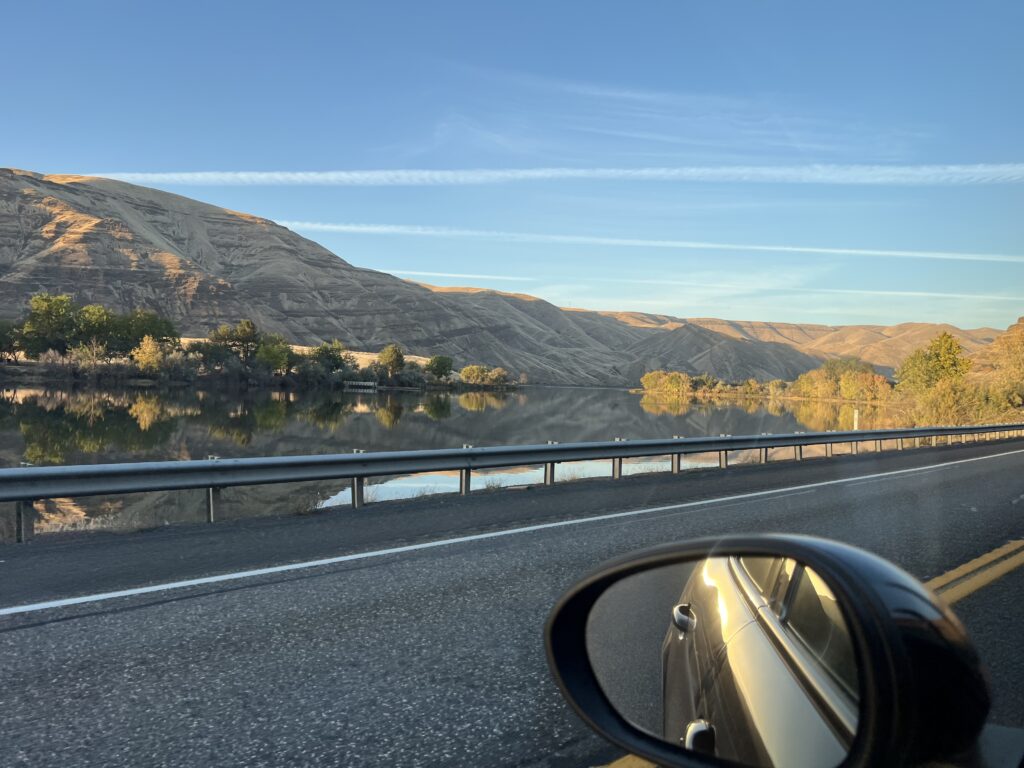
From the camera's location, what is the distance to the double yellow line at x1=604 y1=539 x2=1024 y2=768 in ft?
18.0

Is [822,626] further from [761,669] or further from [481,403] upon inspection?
[481,403]

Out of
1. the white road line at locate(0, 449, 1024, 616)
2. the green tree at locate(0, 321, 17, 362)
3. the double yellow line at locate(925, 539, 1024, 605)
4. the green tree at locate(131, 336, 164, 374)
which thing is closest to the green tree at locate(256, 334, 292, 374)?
the green tree at locate(131, 336, 164, 374)

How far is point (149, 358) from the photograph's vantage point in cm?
7806

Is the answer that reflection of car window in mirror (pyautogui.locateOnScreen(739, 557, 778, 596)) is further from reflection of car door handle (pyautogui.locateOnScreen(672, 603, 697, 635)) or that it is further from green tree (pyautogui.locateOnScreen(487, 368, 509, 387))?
green tree (pyautogui.locateOnScreen(487, 368, 509, 387))

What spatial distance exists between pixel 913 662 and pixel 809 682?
390 millimetres

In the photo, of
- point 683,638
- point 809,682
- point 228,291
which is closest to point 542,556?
point 683,638

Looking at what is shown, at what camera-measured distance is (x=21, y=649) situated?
411 centimetres

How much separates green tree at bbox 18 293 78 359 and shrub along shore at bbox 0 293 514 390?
0.10 meters

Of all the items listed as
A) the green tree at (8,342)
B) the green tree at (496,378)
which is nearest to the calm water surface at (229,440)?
the green tree at (8,342)

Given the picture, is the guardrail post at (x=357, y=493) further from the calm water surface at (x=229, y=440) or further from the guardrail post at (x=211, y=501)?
the guardrail post at (x=211, y=501)

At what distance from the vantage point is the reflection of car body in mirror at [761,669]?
1449mm

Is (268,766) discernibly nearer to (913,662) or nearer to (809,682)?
(809,682)

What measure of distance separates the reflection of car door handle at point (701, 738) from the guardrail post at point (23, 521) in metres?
7.74

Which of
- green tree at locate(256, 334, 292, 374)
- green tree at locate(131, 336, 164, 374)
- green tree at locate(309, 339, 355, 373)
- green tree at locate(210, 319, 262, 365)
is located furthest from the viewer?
green tree at locate(210, 319, 262, 365)
